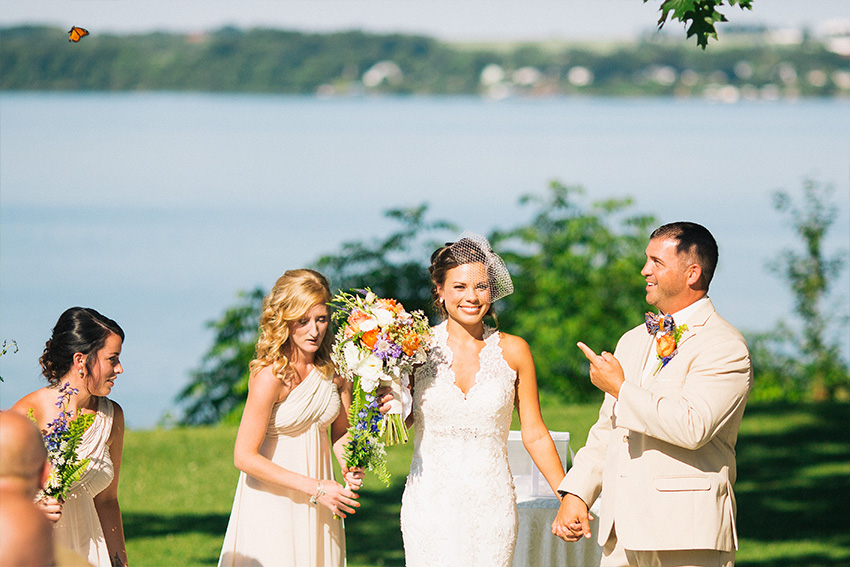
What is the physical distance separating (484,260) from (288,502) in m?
1.51

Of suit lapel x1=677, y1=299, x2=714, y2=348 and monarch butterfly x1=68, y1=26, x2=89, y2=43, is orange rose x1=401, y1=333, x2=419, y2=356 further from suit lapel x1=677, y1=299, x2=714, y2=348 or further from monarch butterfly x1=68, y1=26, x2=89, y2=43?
monarch butterfly x1=68, y1=26, x2=89, y2=43

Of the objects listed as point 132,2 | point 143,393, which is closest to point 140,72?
point 132,2

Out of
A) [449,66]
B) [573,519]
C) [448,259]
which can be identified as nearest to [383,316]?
[448,259]

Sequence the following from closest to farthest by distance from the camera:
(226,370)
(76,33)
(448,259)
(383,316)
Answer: (383,316) → (448,259) → (76,33) → (226,370)

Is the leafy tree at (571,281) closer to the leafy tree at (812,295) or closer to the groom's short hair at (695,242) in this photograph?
the leafy tree at (812,295)

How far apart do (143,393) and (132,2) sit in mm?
44797

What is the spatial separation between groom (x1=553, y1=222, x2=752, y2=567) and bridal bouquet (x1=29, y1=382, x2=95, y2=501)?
2236mm

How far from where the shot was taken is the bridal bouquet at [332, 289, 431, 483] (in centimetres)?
489

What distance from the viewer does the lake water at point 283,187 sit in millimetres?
28375

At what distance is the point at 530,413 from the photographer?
5.35 meters

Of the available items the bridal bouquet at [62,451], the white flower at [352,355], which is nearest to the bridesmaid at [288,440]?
the white flower at [352,355]

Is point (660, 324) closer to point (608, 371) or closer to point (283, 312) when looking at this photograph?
point (608, 371)

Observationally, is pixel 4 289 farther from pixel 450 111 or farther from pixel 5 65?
pixel 450 111

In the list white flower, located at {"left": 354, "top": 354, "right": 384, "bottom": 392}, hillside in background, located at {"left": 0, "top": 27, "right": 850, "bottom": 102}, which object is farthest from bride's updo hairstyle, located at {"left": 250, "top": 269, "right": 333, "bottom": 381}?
hillside in background, located at {"left": 0, "top": 27, "right": 850, "bottom": 102}
